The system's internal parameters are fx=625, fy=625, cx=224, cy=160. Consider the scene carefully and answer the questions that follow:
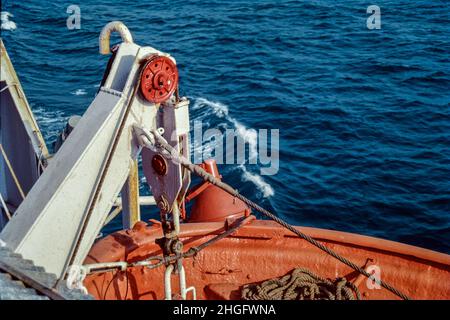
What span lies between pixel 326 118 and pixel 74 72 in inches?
368

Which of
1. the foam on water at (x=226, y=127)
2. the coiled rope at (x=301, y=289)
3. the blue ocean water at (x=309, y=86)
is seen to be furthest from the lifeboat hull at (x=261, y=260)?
the foam on water at (x=226, y=127)

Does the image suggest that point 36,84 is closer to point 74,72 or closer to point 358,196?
point 74,72

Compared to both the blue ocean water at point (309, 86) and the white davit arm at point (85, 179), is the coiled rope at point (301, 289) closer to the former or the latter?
the white davit arm at point (85, 179)

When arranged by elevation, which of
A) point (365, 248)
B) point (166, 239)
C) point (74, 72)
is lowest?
point (365, 248)

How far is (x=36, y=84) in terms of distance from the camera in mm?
20984

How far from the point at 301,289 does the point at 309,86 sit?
13642mm

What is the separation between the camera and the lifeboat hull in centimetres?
793

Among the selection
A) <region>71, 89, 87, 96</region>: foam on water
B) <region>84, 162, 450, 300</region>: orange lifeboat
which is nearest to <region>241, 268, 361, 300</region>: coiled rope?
<region>84, 162, 450, 300</region>: orange lifeboat

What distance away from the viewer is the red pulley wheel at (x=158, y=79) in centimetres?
565

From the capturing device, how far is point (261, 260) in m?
8.36

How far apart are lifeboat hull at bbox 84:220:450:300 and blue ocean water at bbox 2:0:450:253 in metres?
5.01

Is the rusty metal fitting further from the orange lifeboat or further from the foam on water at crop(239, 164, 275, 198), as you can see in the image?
the foam on water at crop(239, 164, 275, 198)

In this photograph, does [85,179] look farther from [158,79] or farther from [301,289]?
[301,289]
